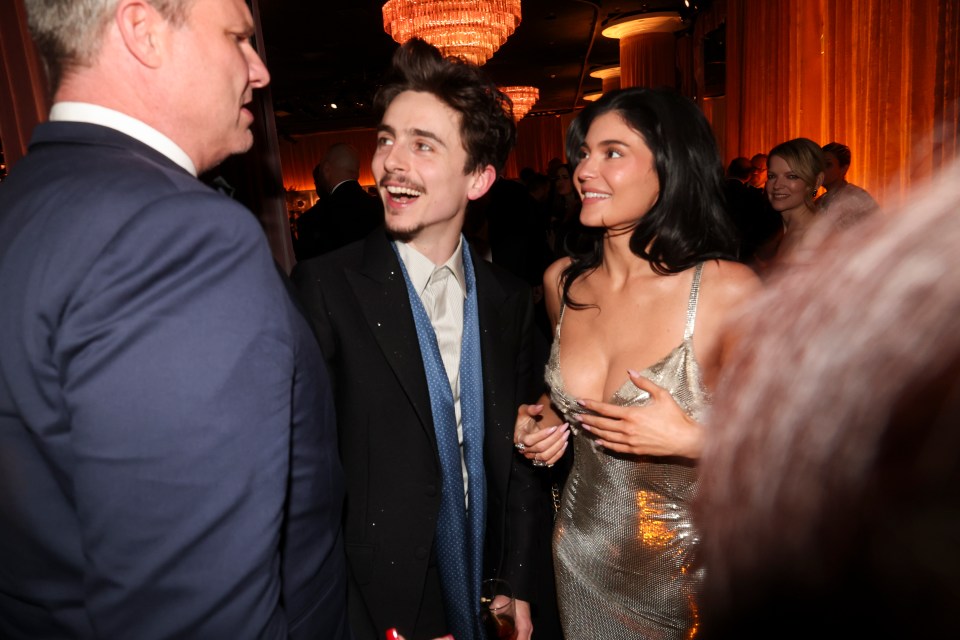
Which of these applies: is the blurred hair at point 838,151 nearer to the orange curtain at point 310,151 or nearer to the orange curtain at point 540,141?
the orange curtain at point 540,141

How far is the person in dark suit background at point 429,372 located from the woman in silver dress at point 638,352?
16 centimetres

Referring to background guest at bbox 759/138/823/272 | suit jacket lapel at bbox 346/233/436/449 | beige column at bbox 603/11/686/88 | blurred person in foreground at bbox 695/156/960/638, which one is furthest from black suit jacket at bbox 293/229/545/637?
beige column at bbox 603/11/686/88

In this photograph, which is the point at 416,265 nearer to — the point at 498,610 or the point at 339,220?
the point at 498,610

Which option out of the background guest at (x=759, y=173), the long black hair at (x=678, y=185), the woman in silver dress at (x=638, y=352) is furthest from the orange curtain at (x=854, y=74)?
the woman in silver dress at (x=638, y=352)

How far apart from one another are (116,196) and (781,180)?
378cm

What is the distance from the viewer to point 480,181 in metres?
1.95

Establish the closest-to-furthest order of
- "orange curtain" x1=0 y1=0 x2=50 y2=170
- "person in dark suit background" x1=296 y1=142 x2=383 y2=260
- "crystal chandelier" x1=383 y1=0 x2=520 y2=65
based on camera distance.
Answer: "orange curtain" x1=0 y1=0 x2=50 y2=170 → "person in dark suit background" x1=296 y1=142 x2=383 y2=260 → "crystal chandelier" x1=383 y1=0 x2=520 y2=65

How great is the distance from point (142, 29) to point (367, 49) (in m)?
10.6

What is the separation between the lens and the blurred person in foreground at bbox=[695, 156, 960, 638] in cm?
29

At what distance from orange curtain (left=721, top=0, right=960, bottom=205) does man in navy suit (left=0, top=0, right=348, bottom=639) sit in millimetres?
3028

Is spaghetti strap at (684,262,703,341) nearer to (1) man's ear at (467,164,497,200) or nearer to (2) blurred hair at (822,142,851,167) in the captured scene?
(1) man's ear at (467,164,497,200)

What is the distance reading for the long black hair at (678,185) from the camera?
5.70 ft

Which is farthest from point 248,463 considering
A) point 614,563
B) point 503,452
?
→ point 614,563

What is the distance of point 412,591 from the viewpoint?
→ 1.47m
